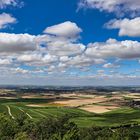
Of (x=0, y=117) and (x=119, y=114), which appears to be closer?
(x=0, y=117)

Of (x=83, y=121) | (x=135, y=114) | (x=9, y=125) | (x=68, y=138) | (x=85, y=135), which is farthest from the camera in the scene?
(x=135, y=114)

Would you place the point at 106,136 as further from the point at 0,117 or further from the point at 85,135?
the point at 0,117

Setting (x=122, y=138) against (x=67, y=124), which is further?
(x=67, y=124)

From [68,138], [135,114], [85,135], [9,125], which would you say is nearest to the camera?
[68,138]

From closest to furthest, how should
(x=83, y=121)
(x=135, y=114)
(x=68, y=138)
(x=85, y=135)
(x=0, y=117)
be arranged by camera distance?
(x=68, y=138) → (x=85, y=135) → (x=0, y=117) → (x=83, y=121) → (x=135, y=114)

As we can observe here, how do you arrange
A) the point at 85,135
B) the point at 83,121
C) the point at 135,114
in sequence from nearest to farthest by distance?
the point at 85,135 < the point at 83,121 < the point at 135,114

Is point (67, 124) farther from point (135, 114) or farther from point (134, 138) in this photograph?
point (135, 114)

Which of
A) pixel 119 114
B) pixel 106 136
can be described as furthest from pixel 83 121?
pixel 106 136

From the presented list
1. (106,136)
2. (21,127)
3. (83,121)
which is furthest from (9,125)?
(83,121)

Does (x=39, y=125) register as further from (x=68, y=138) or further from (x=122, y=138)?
(x=122, y=138)
